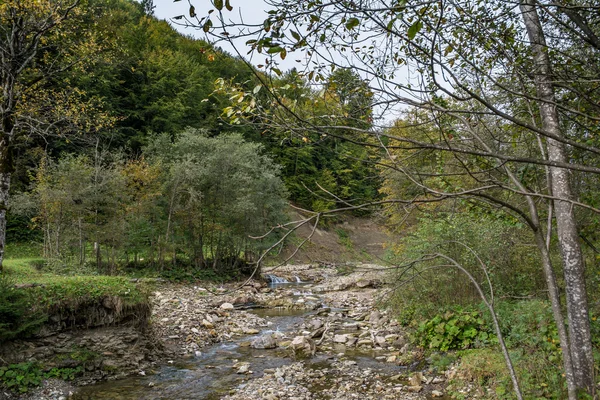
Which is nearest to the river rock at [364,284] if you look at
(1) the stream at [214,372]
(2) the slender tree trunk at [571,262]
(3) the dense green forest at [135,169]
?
(3) the dense green forest at [135,169]

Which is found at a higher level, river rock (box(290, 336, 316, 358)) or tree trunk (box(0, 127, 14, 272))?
tree trunk (box(0, 127, 14, 272))

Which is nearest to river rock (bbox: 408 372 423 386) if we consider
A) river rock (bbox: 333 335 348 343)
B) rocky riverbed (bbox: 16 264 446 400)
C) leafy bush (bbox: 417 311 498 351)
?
rocky riverbed (bbox: 16 264 446 400)

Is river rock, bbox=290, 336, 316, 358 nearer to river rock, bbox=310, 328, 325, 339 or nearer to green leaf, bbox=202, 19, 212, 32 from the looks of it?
river rock, bbox=310, 328, 325, 339

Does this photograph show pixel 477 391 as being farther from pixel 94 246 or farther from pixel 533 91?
pixel 94 246

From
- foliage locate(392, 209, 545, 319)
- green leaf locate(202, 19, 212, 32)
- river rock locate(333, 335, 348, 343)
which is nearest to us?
green leaf locate(202, 19, 212, 32)

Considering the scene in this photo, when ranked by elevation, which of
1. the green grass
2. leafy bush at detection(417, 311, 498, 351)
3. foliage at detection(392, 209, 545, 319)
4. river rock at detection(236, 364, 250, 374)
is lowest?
river rock at detection(236, 364, 250, 374)

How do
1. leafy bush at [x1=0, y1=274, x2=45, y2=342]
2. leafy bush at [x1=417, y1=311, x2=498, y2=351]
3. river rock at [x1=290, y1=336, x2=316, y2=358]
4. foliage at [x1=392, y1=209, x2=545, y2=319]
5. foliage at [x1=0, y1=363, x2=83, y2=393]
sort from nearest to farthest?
foliage at [x1=0, y1=363, x2=83, y2=393] → leafy bush at [x1=0, y1=274, x2=45, y2=342] → leafy bush at [x1=417, y1=311, x2=498, y2=351] → foliage at [x1=392, y1=209, x2=545, y2=319] → river rock at [x1=290, y1=336, x2=316, y2=358]

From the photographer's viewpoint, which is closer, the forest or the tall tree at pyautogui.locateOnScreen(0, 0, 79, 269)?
the forest

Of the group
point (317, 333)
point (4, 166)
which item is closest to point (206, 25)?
point (4, 166)

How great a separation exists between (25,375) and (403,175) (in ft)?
22.3

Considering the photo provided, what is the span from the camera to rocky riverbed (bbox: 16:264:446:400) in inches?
260

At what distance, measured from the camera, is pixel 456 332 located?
24.7ft

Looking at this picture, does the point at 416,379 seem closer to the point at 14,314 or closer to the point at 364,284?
the point at 14,314

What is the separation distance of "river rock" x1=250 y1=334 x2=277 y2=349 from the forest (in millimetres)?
3317
